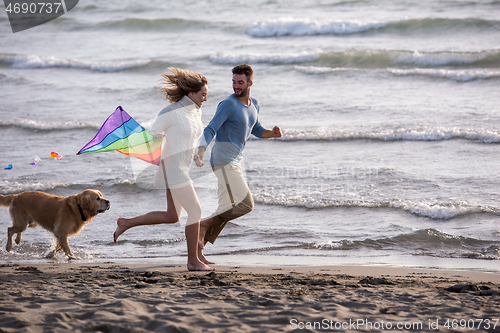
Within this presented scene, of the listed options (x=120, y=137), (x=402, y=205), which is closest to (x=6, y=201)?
(x=120, y=137)

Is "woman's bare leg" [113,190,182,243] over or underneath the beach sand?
over

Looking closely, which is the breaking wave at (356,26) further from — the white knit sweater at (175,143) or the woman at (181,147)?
the white knit sweater at (175,143)

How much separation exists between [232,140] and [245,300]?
1.84 metres

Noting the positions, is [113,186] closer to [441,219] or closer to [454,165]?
[441,219]

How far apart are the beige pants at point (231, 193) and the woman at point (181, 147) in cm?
40

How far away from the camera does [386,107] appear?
12.9 m

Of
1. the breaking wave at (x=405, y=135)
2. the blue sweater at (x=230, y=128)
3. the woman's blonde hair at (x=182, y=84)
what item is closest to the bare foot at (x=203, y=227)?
the blue sweater at (x=230, y=128)

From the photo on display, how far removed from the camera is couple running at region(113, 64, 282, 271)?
4.66 meters

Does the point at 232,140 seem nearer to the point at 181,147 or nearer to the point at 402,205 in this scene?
the point at 181,147

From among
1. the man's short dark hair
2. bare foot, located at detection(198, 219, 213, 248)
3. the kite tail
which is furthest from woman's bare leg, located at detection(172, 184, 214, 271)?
the kite tail

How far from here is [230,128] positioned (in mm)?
4957

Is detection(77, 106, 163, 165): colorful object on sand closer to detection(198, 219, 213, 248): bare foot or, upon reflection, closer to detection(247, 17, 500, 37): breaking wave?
detection(198, 219, 213, 248): bare foot

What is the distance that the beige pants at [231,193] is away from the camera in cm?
503

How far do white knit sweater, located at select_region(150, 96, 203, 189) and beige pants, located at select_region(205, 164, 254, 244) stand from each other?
462 millimetres
